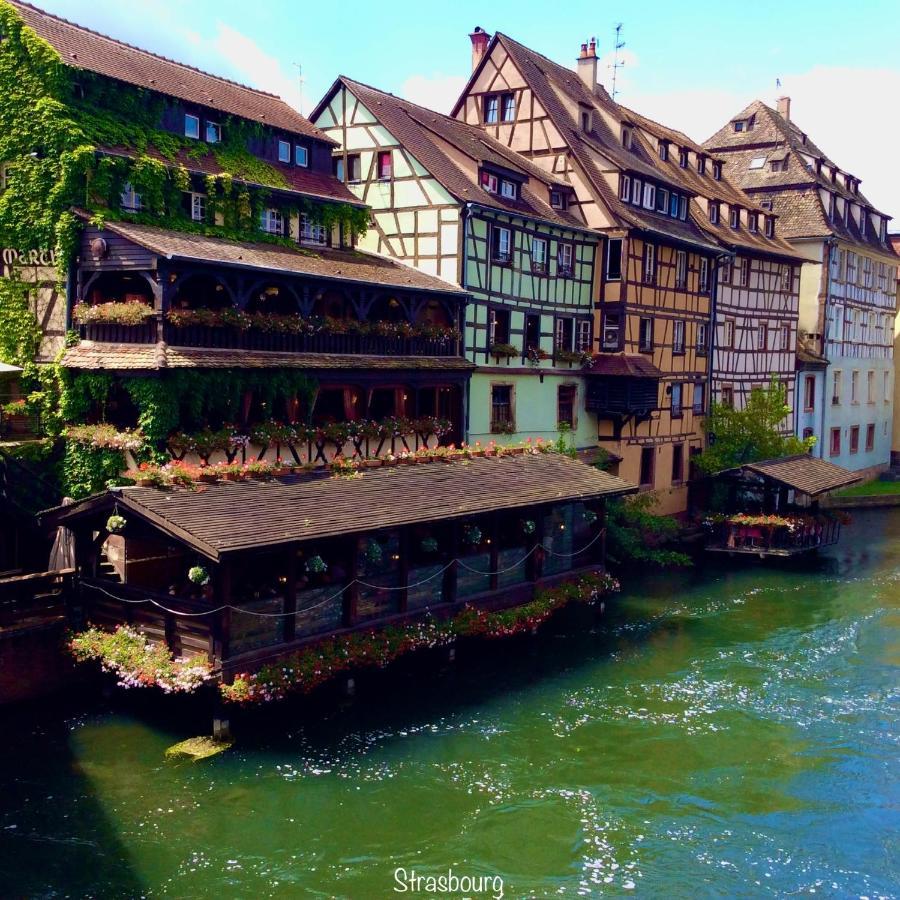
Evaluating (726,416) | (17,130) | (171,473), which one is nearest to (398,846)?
(171,473)

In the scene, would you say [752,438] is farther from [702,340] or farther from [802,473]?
[702,340]

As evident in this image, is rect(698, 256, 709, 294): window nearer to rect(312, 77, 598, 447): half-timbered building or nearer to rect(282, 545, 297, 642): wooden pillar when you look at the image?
rect(312, 77, 598, 447): half-timbered building

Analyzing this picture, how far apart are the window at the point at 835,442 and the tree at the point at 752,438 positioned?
1202 cm

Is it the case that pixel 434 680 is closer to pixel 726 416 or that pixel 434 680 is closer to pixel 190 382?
pixel 190 382

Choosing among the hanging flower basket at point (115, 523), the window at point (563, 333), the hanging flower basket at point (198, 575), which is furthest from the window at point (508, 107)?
the hanging flower basket at point (198, 575)

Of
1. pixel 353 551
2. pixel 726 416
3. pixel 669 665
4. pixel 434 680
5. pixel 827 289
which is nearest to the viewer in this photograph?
pixel 353 551

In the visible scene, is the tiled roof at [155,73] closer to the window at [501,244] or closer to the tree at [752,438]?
the window at [501,244]

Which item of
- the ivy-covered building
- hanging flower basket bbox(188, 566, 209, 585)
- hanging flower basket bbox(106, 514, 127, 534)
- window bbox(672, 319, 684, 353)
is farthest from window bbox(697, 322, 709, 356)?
hanging flower basket bbox(106, 514, 127, 534)

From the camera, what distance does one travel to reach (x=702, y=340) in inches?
1574

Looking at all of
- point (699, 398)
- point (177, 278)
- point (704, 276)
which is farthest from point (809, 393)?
point (177, 278)

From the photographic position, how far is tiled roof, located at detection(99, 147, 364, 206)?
24.4 metres

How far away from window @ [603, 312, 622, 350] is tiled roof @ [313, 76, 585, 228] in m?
3.19

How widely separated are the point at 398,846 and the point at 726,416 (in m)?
28.0

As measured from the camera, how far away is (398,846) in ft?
47.4
